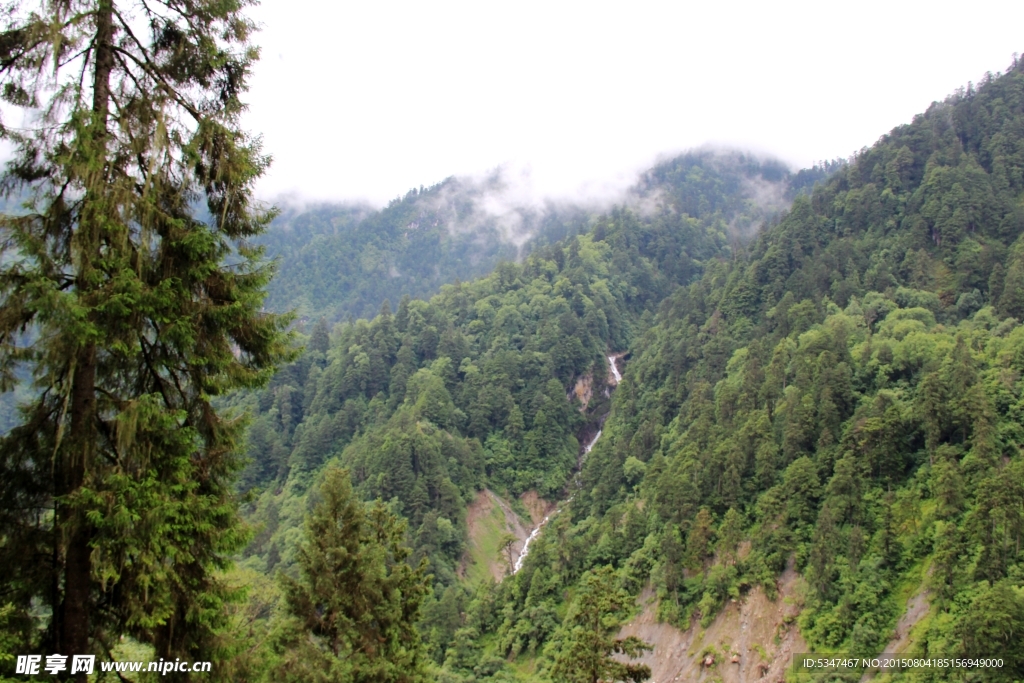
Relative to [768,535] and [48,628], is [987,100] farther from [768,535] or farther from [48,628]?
[48,628]

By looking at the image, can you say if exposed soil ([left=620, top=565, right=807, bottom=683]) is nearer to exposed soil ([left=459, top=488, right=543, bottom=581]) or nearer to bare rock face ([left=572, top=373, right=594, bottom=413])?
exposed soil ([left=459, top=488, right=543, bottom=581])

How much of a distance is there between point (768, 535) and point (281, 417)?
78.9 meters

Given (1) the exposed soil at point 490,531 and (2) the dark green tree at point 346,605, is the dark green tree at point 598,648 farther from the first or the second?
(1) the exposed soil at point 490,531

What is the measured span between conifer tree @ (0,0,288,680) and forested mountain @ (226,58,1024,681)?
18.2 m

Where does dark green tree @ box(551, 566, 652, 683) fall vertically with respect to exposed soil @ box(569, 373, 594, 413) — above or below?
below

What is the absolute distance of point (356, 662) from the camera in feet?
53.3

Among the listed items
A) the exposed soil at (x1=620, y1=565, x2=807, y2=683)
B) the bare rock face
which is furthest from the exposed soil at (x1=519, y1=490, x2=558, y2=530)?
the exposed soil at (x1=620, y1=565, x2=807, y2=683)

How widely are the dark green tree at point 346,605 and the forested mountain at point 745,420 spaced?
8310 mm

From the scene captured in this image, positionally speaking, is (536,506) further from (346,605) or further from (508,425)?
(346,605)

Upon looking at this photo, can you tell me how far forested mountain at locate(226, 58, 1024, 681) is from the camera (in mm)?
45625

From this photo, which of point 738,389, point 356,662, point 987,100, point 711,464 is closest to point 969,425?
point 711,464

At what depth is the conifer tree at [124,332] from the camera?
8266 mm

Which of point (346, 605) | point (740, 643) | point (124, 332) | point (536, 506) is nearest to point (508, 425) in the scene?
point (536, 506)

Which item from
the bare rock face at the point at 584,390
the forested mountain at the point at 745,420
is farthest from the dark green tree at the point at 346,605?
the bare rock face at the point at 584,390
